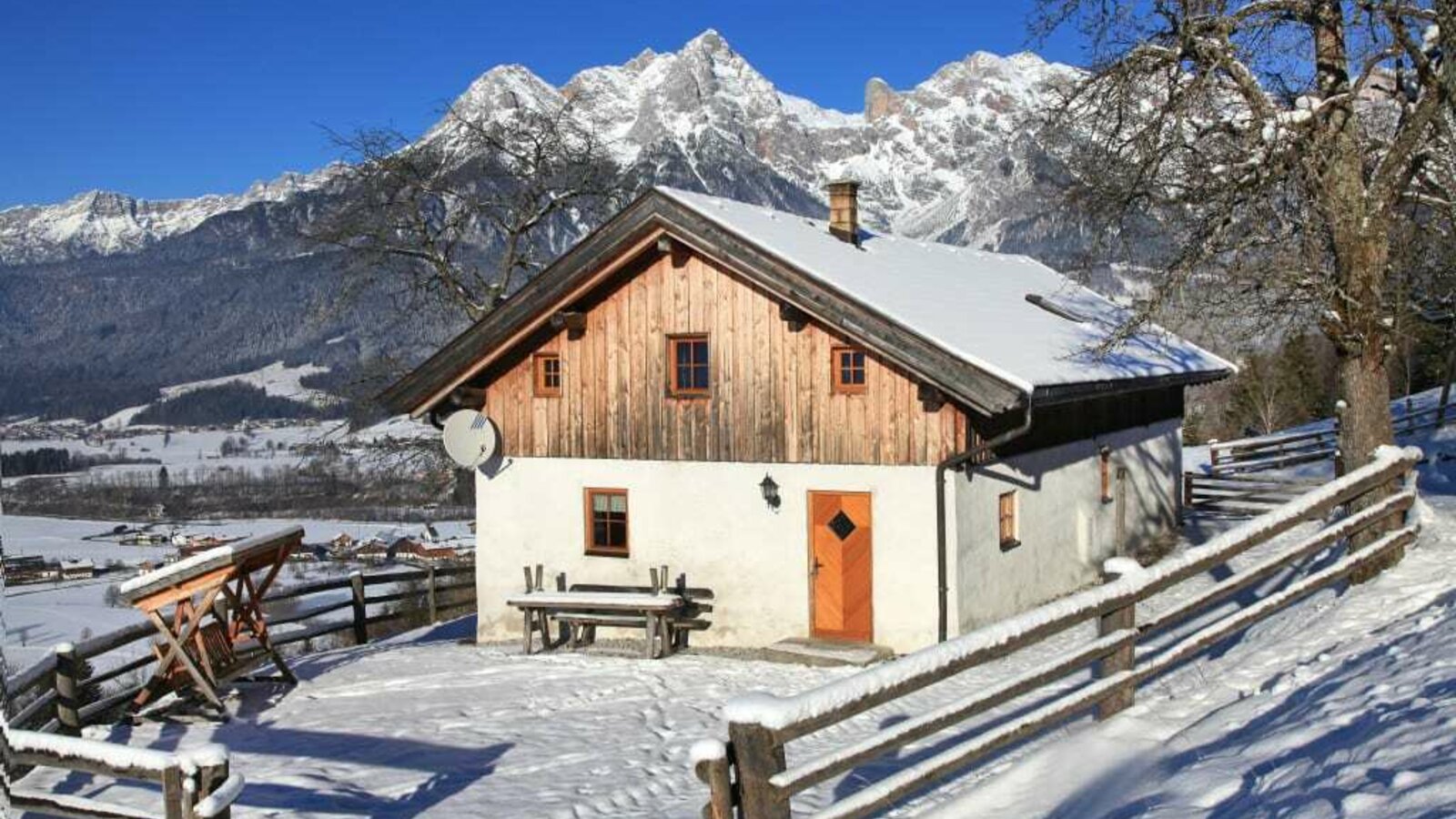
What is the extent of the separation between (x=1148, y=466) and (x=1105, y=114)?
10821mm

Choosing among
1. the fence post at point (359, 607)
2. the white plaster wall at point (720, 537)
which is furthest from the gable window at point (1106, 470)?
the fence post at point (359, 607)

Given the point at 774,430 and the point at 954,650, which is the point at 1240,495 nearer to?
the point at 774,430

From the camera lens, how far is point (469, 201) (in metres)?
26.8

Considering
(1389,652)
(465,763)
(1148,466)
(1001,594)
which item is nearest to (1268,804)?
(1389,652)

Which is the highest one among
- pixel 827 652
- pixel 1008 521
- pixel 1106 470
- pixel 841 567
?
pixel 1106 470

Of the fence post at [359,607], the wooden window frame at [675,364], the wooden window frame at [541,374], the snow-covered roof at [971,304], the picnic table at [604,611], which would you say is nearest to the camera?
the snow-covered roof at [971,304]

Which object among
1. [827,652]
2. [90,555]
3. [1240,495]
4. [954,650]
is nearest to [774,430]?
[827,652]

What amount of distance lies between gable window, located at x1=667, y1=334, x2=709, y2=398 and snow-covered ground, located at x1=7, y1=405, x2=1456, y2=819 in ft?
12.5

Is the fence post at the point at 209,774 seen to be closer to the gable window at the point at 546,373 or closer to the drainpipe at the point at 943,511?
the drainpipe at the point at 943,511

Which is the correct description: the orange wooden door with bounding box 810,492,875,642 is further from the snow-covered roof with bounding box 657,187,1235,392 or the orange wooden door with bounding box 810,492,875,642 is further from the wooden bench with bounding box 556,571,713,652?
the snow-covered roof with bounding box 657,187,1235,392

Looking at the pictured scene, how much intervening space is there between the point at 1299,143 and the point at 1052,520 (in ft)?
24.6

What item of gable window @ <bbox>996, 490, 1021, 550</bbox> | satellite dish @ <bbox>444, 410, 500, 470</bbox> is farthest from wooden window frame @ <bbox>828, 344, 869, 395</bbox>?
satellite dish @ <bbox>444, 410, 500, 470</bbox>

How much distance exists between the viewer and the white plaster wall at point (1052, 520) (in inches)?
630

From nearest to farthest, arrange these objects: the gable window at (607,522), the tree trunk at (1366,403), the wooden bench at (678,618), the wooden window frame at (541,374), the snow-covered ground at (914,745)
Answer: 1. the snow-covered ground at (914,745)
2. the tree trunk at (1366,403)
3. the wooden bench at (678,618)
4. the gable window at (607,522)
5. the wooden window frame at (541,374)
